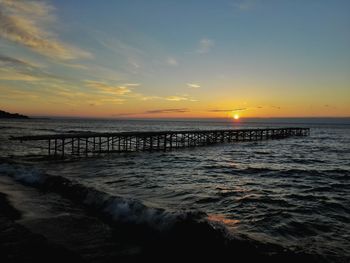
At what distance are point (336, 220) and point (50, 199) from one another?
10.3 m

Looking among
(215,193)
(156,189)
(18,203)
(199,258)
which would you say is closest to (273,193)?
(215,193)

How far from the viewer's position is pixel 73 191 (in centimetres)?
1356

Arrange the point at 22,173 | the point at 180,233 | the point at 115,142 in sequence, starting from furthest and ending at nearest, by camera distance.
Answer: the point at 115,142, the point at 22,173, the point at 180,233

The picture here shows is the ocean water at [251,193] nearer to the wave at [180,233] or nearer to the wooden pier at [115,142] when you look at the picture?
the wave at [180,233]

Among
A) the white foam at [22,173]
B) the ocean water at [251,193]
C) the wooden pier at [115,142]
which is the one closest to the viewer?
the ocean water at [251,193]

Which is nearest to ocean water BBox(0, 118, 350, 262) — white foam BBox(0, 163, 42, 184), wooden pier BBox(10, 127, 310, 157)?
white foam BBox(0, 163, 42, 184)

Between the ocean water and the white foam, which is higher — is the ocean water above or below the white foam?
below

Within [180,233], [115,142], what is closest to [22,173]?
[180,233]

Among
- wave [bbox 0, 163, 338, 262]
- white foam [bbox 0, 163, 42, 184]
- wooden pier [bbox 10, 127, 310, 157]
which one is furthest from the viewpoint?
wooden pier [bbox 10, 127, 310, 157]

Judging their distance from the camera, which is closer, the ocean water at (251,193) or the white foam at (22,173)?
the ocean water at (251,193)

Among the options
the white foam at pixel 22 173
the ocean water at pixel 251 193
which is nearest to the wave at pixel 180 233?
the ocean water at pixel 251 193

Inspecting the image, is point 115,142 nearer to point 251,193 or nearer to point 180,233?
point 251,193

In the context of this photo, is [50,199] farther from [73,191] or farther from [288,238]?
[288,238]

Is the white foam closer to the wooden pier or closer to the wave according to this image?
the wave
